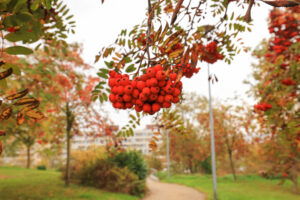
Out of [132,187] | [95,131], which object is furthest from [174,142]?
[95,131]

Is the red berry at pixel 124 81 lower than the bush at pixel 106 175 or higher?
higher

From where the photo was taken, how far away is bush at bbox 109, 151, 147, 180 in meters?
10.5

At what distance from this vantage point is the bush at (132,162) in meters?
10.5

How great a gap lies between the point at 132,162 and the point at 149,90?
34.2ft

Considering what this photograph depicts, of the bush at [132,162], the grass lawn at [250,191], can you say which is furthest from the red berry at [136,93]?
the bush at [132,162]

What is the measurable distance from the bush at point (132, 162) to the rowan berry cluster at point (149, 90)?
33.0 ft

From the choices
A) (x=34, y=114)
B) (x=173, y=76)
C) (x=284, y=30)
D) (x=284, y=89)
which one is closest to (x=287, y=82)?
(x=284, y=89)

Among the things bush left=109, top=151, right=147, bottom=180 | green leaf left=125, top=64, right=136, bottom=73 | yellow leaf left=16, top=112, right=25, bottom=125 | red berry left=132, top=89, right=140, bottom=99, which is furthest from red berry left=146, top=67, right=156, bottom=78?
bush left=109, top=151, right=147, bottom=180

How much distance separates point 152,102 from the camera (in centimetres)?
99

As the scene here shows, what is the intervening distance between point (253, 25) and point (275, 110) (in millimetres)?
1554

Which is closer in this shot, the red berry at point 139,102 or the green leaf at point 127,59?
the red berry at point 139,102

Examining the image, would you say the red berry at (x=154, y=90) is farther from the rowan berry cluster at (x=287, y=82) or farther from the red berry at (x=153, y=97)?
the rowan berry cluster at (x=287, y=82)

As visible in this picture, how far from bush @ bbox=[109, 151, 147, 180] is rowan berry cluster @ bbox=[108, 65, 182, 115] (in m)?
10.0

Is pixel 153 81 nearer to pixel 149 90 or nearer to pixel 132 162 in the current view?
pixel 149 90
